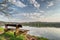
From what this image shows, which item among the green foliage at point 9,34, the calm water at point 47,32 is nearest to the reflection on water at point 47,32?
the calm water at point 47,32

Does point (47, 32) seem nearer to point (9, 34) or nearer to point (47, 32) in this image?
point (47, 32)

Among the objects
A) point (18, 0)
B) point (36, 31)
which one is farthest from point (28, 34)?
point (18, 0)

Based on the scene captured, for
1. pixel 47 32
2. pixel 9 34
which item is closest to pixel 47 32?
pixel 47 32

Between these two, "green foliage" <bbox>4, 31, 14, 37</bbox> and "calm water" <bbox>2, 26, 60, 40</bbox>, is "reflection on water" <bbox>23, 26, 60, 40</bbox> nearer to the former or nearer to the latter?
"calm water" <bbox>2, 26, 60, 40</bbox>

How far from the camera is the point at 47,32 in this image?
286 centimetres

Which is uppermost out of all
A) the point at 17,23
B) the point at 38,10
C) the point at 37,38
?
the point at 38,10

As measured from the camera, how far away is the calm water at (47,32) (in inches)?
112

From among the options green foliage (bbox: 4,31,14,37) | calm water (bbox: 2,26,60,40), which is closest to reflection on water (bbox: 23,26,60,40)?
calm water (bbox: 2,26,60,40)

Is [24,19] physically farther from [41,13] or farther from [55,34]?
[55,34]

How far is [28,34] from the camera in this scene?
288cm

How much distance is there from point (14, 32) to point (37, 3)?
0.58 m

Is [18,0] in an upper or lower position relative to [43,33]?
upper

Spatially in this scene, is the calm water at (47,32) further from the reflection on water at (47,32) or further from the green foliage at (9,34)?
the green foliage at (9,34)

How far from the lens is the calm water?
9.33 feet
